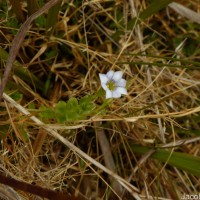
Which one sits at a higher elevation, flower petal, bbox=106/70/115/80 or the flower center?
the flower center

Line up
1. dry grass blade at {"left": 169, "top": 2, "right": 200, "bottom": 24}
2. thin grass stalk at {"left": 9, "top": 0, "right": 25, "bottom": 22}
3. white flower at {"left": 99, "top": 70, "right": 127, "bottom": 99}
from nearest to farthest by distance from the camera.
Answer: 1. white flower at {"left": 99, "top": 70, "right": 127, "bottom": 99}
2. thin grass stalk at {"left": 9, "top": 0, "right": 25, "bottom": 22}
3. dry grass blade at {"left": 169, "top": 2, "right": 200, "bottom": 24}


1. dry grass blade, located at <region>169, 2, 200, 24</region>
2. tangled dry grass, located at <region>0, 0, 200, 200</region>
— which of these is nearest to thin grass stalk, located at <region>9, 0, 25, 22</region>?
tangled dry grass, located at <region>0, 0, 200, 200</region>

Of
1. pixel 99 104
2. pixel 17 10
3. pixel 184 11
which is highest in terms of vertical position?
pixel 17 10

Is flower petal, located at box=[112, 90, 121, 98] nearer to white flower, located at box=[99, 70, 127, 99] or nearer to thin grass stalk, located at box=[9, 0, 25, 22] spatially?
white flower, located at box=[99, 70, 127, 99]

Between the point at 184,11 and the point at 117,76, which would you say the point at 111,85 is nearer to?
the point at 117,76

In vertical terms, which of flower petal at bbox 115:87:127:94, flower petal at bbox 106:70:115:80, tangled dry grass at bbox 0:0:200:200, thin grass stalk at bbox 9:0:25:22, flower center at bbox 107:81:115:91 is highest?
thin grass stalk at bbox 9:0:25:22

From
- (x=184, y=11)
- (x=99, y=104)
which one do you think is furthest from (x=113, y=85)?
(x=184, y=11)

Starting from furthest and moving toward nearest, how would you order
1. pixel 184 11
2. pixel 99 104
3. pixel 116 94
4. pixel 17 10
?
pixel 184 11
pixel 99 104
pixel 17 10
pixel 116 94
